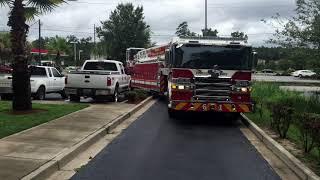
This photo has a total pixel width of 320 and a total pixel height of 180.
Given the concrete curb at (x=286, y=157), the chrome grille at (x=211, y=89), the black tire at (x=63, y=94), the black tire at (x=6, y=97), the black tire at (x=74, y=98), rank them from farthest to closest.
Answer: the black tire at (x=63, y=94), the black tire at (x=6, y=97), the black tire at (x=74, y=98), the chrome grille at (x=211, y=89), the concrete curb at (x=286, y=157)

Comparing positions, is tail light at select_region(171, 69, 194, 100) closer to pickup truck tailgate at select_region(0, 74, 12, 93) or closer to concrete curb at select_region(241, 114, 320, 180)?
concrete curb at select_region(241, 114, 320, 180)

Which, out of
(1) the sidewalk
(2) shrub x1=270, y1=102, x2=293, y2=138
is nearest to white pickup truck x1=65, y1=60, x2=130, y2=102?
(1) the sidewalk

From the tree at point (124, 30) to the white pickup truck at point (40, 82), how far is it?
4337 centimetres

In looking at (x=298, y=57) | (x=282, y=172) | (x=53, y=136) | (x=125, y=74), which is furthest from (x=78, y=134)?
(x=125, y=74)

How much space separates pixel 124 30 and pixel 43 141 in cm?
5913

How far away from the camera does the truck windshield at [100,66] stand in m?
25.9

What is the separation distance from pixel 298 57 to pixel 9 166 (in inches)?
565

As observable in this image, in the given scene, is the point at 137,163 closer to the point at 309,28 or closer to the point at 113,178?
the point at 113,178

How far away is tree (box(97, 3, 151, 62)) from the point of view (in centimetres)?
7056

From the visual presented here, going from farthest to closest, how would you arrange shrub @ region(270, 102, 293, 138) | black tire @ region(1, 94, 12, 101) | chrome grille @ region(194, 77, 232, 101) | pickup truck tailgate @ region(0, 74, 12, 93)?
black tire @ region(1, 94, 12, 101)
pickup truck tailgate @ region(0, 74, 12, 93)
chrome grille @ region(194, 77, 232, 101)
shrub @ region(270, 102, 293, 138)

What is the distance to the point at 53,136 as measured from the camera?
12766mm

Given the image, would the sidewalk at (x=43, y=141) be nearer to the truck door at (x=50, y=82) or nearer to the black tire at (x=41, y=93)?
the black tire at (x=41, y=93)

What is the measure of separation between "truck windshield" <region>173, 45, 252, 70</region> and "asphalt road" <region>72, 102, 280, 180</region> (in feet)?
6.27

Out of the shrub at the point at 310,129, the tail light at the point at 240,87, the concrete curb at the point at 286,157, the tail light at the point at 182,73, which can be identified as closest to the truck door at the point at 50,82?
the tail light at the point at 182,73
